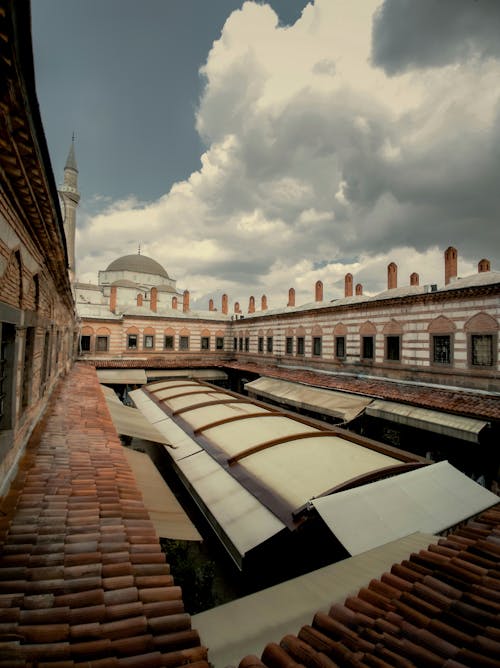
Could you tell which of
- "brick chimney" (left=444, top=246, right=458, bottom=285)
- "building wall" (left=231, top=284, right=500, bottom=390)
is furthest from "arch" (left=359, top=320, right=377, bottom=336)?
"brick chimney" (left=444, top=246, right=458, bottom=285)

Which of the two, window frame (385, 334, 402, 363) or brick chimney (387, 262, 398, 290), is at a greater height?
brick chimney (387, 262, 398, 290)

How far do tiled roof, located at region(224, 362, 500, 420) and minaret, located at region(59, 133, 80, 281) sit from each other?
1492 centimetres

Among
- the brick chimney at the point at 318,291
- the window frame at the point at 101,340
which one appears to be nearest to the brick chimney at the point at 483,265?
the brick chimney at the point at 318,291

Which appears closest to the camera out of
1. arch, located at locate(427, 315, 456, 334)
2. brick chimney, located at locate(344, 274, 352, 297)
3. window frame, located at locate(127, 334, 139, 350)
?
arch, located at locate(427, 315, 456, 334)

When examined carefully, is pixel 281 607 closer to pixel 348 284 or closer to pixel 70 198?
pixel 348 284

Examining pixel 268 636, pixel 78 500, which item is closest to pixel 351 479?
pixel 268 636

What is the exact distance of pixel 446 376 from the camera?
1150 cm

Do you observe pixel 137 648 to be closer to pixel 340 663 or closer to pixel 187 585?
pixel 340 663

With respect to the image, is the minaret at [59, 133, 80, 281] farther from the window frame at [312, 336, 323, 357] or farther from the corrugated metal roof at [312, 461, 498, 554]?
the corrugated metal roof at [312, 461, 498, 554]

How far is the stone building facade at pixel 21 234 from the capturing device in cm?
221

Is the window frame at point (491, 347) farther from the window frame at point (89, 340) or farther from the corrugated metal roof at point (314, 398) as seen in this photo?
the window frame at point (89, 340)

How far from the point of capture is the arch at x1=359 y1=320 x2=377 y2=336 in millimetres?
14344

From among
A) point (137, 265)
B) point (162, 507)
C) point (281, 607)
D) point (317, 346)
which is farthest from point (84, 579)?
point (137, 265)

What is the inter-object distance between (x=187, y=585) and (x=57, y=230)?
6234 millimetres
